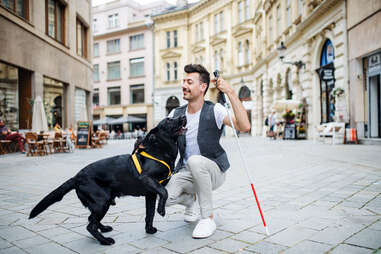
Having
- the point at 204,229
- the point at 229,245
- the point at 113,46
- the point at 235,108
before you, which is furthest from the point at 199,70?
the point at 113,46

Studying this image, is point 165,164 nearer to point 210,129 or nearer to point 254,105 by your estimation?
point 210,129

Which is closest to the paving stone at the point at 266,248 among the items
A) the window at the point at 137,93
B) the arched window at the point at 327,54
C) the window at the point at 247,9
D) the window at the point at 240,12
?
the arched window at the point at 327,54

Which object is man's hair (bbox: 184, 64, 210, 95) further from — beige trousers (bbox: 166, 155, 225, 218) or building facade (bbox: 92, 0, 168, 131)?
building facade (bbox: 92, 0, 168, 131)

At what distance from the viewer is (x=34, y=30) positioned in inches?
549

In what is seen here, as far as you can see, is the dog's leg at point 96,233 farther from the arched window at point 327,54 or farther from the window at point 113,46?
the window at point 113,46

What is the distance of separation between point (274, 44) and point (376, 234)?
20.7 meters

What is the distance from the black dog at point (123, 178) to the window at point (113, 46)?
138ft

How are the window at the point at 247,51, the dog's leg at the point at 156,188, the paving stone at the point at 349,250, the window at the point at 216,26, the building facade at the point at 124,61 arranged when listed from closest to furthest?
the paving stone at the point at 349,250, the dog's leg at the point at 156,188, the window at the point at 247,51, the window at the point at 216,26, the building facade at the point at 124,61

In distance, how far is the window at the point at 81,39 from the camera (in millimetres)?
19766

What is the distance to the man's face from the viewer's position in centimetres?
298

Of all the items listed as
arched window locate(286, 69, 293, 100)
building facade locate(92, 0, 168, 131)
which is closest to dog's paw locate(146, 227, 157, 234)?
arched window locate(286, 69, 293, 100)

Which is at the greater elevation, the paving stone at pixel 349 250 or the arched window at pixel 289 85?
the arched window at pixel 289 85

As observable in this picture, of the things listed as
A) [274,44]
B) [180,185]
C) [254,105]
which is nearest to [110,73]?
[254,105]

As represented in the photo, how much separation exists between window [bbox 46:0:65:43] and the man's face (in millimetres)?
14989
